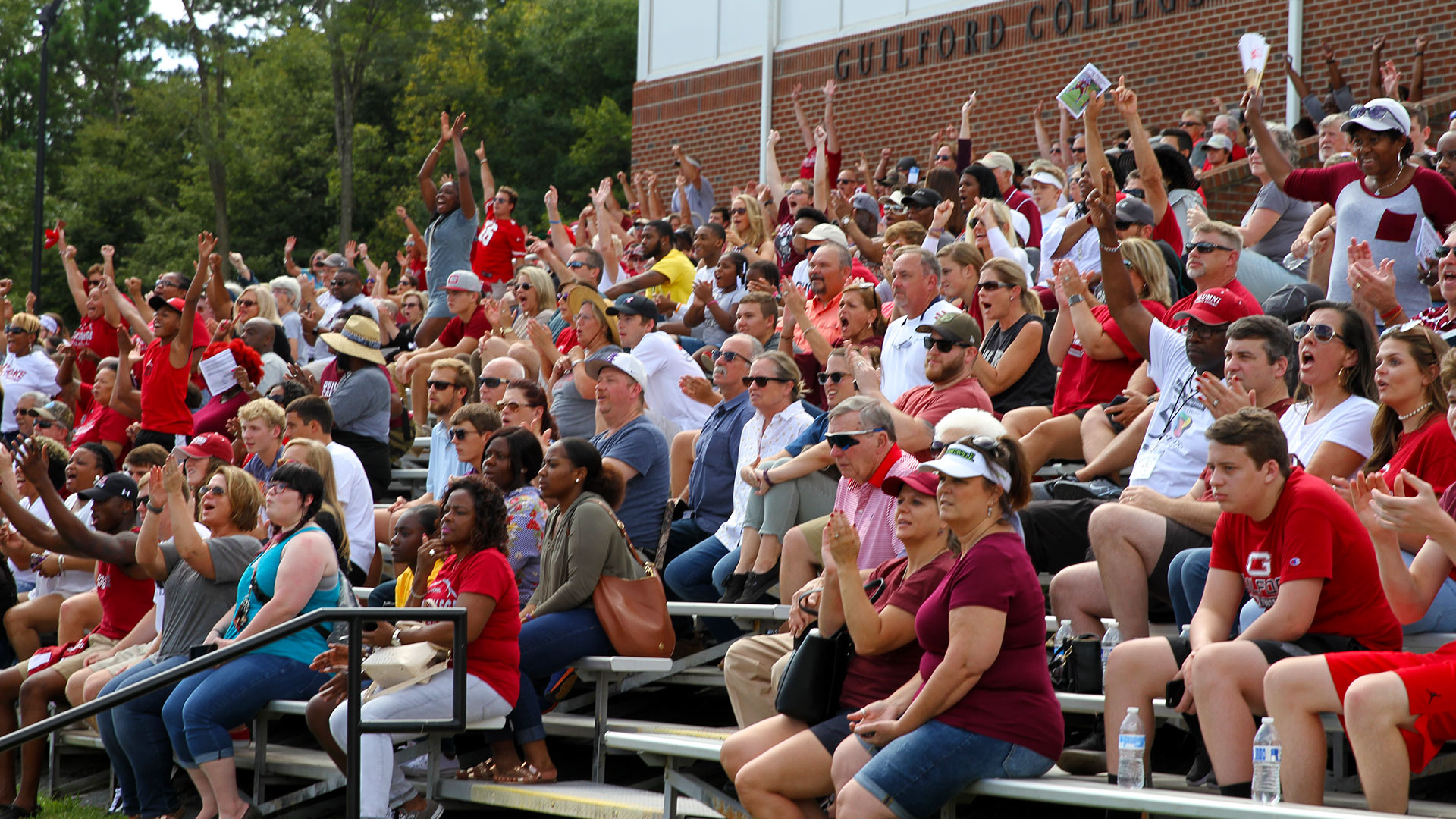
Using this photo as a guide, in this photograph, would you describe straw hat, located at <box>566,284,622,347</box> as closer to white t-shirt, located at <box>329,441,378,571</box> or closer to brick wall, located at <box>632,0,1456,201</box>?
white t-shirt, located at <box>329,441,378,571</box>

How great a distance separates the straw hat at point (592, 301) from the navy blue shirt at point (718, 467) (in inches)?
70.5

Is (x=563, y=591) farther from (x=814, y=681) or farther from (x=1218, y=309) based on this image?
(x=1218, y=309)

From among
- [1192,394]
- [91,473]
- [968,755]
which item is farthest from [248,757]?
[1192,394]

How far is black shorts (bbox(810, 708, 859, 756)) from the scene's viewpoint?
486 centimetres

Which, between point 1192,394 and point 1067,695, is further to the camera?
point 1192,394

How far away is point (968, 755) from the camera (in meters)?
4.49

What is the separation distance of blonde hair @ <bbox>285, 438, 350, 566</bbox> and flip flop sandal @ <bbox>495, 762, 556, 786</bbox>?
1.83 m

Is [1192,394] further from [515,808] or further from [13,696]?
[13,696]

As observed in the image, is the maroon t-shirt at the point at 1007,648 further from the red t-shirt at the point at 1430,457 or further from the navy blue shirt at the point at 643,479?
the navy blue shirt at the point at 643,479

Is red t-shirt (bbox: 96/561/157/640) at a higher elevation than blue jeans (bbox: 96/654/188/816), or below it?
higher

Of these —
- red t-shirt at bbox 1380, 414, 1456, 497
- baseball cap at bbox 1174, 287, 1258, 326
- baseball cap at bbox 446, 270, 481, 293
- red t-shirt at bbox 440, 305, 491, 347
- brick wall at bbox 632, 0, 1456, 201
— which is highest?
brick wall at bbox 632, 0, 1456, 201

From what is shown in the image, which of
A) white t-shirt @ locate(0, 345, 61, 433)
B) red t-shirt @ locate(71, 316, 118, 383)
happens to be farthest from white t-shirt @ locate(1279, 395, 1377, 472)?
white t-shirt @ locate(0, 345, 61, 433)

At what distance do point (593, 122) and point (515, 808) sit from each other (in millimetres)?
34018

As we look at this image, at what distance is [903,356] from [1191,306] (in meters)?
1.73
